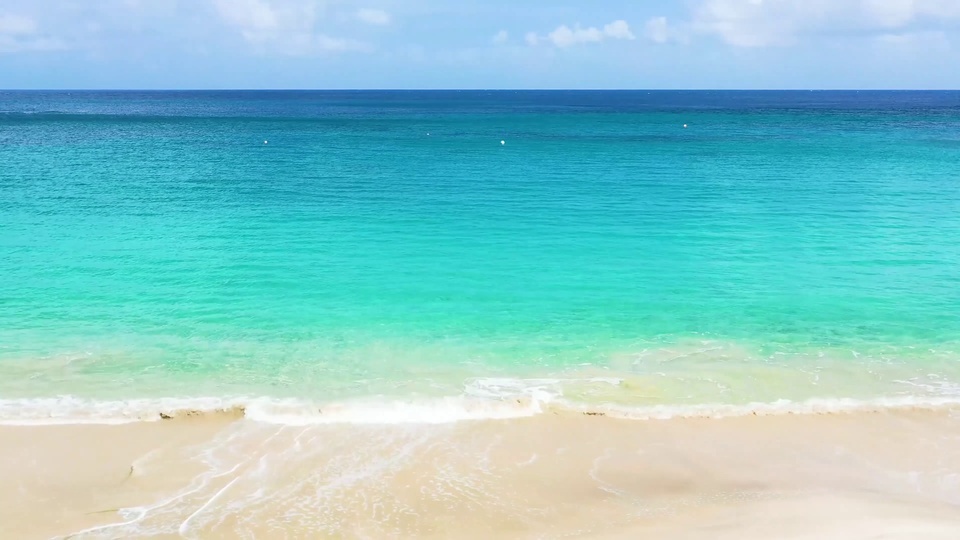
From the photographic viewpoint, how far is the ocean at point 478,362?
12391 millimetres

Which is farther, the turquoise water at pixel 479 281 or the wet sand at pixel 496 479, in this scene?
the turquoise water at pixel 479 281

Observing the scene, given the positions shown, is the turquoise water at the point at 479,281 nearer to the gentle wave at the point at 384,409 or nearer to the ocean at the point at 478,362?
the ocean at the point at 478,362

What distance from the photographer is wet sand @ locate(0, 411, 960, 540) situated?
38.2ft

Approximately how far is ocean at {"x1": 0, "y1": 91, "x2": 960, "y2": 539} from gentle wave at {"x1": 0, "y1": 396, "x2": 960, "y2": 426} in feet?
0.23

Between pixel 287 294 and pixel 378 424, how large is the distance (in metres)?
9.47

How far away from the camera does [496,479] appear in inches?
518

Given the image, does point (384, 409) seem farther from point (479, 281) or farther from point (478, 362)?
point (479, 281)

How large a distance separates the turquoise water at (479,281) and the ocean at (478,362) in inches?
5.1

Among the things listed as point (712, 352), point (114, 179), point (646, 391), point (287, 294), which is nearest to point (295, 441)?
point (646, 391)

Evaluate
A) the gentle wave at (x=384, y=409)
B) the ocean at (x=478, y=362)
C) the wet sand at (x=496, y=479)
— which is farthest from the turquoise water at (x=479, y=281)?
the wet sand at (x=496, y=479)

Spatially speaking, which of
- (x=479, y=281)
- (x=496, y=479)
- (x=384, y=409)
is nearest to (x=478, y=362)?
(x=384, y=409)

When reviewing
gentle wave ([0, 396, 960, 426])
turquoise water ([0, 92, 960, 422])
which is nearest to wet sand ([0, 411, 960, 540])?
gentle wave ([0, 396, 960, 426])

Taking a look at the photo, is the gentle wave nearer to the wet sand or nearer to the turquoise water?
the wet sand

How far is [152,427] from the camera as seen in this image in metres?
15.1
